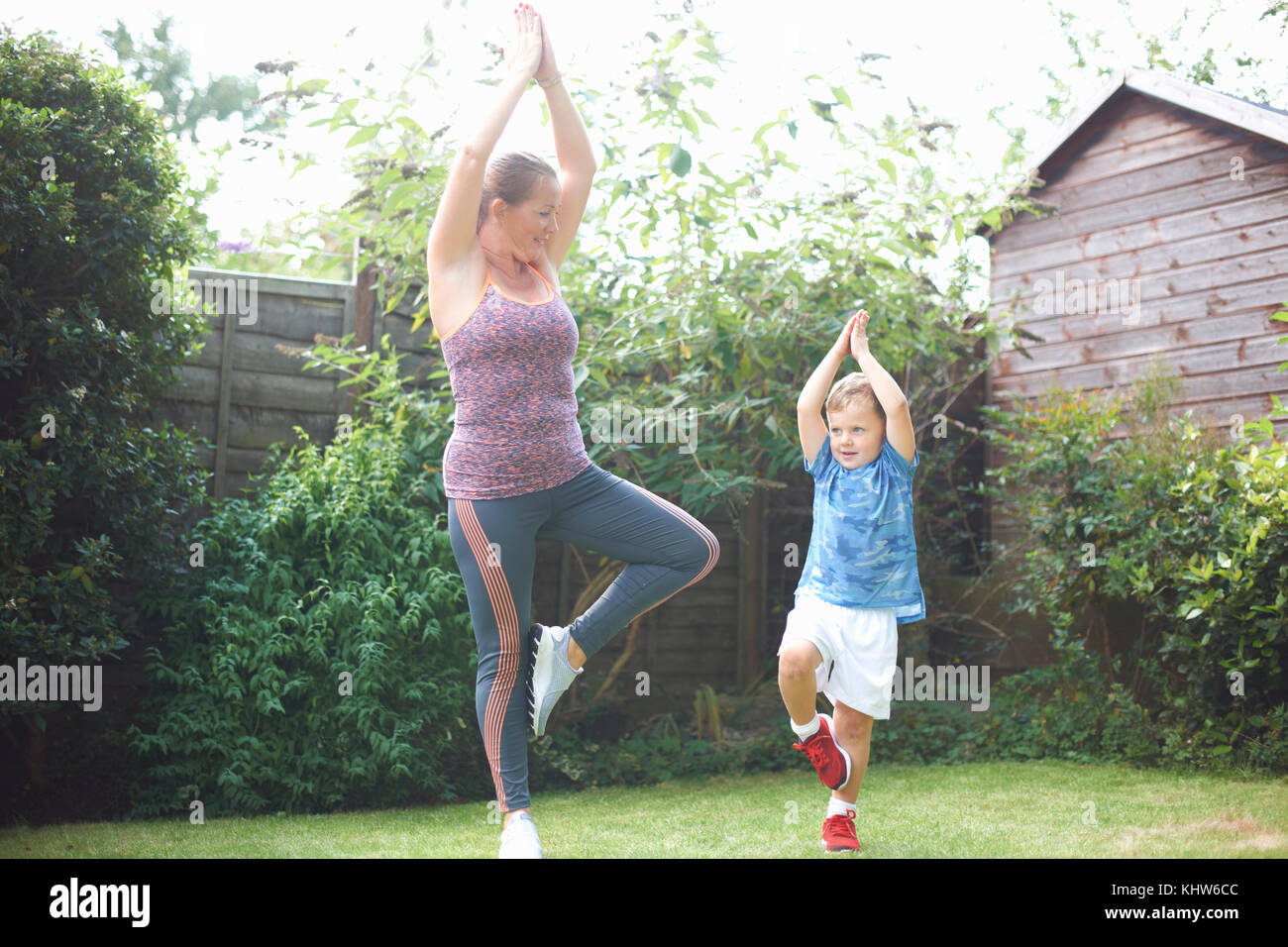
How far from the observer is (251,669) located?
4.01 metres

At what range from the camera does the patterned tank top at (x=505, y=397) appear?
2564mm

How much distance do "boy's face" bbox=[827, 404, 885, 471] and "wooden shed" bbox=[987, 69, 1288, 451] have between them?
10.5ft

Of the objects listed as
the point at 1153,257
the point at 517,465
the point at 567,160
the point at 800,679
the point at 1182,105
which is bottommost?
the point at 800,679

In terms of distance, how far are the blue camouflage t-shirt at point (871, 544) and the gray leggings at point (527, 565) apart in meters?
0.37

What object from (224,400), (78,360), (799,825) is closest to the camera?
(799,825)

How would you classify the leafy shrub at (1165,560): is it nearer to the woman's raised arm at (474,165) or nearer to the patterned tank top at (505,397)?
the patterned tank top at (505,397)

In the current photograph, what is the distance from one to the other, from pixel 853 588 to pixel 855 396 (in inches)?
21.2

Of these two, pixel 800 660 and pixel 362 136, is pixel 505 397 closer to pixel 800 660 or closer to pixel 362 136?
pixel 800 660

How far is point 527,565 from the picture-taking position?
103 inches

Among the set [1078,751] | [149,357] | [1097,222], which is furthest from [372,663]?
[1097,222]

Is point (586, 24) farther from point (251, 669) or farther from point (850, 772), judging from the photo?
point (850, 772)

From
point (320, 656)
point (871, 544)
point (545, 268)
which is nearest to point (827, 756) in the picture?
point (871, 544)
